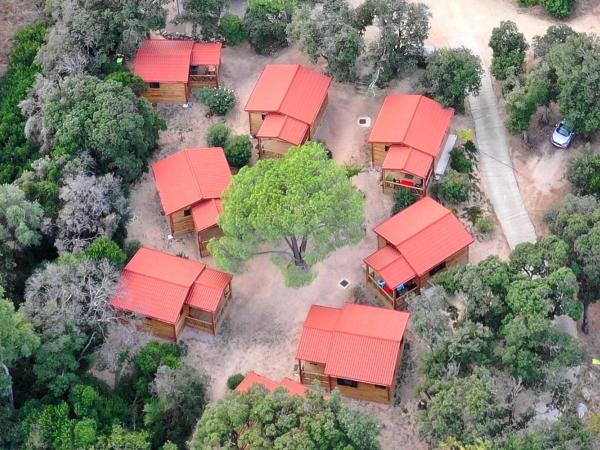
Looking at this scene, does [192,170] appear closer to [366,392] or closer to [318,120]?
[318,120]

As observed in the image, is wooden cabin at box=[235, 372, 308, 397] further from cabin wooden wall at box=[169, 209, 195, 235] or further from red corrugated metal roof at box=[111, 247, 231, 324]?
cabin wooden wall at box=[169, 209, 195, 235]

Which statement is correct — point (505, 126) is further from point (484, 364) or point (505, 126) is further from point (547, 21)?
point (484, 364)

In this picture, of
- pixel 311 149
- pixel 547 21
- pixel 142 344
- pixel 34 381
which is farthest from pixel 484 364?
pixel 547 21

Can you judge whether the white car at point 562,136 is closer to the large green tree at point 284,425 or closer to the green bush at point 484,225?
the green bush at point 484,225

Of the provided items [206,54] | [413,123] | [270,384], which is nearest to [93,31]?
[206,54]

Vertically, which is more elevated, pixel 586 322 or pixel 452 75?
pixel 452 75

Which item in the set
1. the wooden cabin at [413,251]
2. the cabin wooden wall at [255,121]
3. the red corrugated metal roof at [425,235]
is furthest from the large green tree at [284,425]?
the cabin wooden wall at [255,121]
